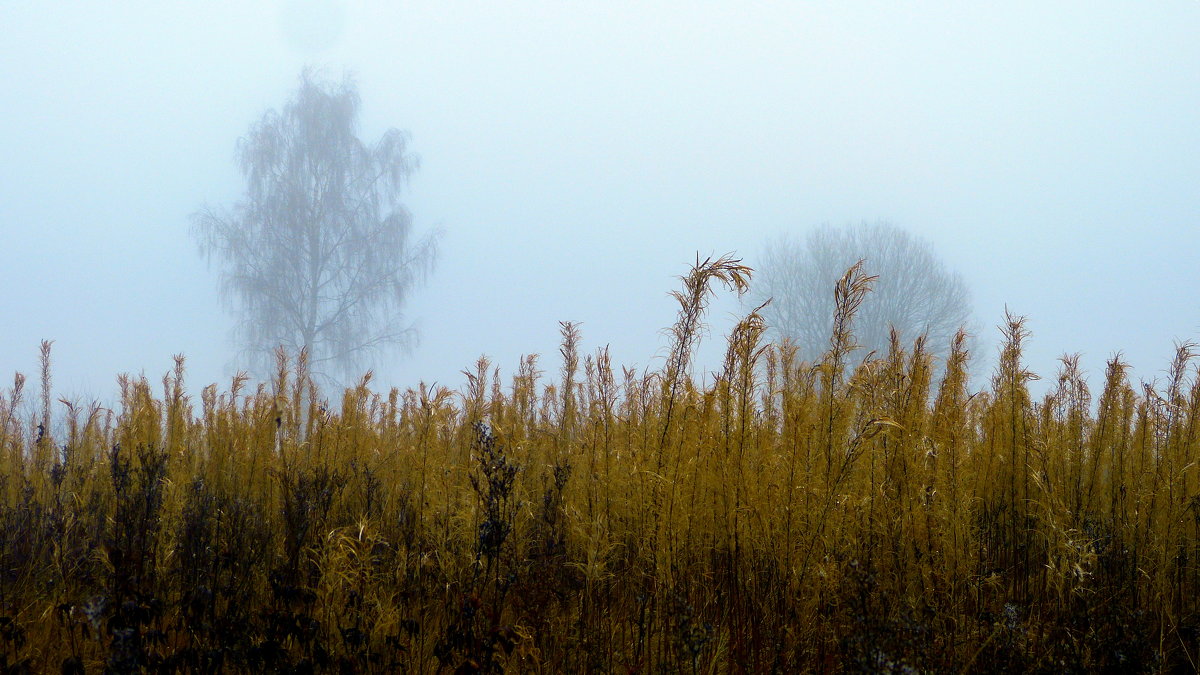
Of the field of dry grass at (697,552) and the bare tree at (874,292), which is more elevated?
the bare tree at (874,292)

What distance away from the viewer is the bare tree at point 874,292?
22.8 m

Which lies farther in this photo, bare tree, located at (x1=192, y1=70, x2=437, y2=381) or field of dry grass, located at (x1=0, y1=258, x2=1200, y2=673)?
bare tree, located at (x1=192, y1=70, x2=437, y2=381)

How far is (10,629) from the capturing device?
254cm

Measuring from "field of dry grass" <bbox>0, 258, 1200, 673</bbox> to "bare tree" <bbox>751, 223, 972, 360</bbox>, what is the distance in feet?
60.7

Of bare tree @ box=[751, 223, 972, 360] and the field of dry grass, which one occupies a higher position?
bare tree @ box=[751, 223, 972, 360]

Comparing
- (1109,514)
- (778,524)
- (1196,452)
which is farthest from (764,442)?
(1196,452)

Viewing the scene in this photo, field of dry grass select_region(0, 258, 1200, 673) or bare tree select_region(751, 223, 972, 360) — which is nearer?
field of dry grass select_region(0, 258, 1200, 673)

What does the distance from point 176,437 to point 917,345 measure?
17.6ft

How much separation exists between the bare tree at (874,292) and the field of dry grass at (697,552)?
18498 mm

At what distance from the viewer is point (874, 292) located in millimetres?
22594

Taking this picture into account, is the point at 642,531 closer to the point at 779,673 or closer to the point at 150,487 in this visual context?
the point at 779,673

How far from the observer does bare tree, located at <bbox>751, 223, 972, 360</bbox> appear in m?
22.8

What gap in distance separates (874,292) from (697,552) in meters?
21.0

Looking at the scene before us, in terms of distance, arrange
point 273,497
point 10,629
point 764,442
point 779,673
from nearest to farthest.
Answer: point 10,629
point 779,673
point 764,442
point 273,497
